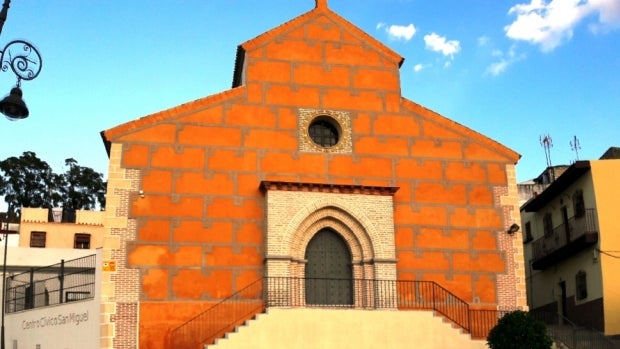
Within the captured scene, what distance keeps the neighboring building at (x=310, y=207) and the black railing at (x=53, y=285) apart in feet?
7.36

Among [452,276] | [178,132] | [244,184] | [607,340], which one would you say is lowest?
[607,340]

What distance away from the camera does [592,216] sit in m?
24.7

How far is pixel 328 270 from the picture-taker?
20.4 metres

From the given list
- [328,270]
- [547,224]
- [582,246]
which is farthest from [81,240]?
[582,246]

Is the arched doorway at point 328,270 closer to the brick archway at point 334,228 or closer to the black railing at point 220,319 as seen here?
the brick archway at point 334,228

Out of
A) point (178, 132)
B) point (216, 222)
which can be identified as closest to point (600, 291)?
point (216, 222)

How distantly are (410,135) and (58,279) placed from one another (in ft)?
37.5

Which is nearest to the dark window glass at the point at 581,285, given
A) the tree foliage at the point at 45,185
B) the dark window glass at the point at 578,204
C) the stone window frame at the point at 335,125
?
the dark window glass at the point at 578,204

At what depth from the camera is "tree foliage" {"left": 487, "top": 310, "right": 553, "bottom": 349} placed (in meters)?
17.2

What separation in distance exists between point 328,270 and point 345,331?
250 centimetres

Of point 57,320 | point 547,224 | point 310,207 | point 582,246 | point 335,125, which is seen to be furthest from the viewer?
point 547,224

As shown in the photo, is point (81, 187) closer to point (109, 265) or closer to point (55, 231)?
point (55, 231)

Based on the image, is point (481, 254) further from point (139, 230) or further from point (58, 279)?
point (58, 279)

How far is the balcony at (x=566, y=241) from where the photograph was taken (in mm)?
24656
